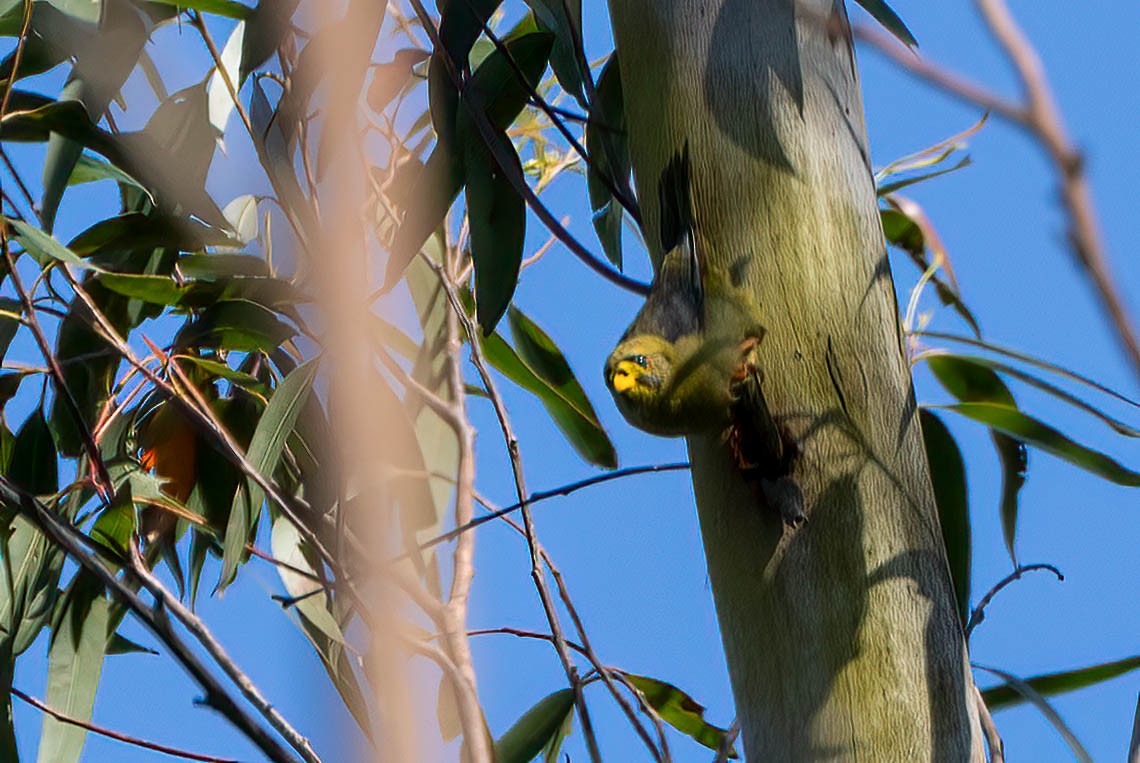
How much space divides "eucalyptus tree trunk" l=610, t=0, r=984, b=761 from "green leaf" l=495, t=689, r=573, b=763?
0.52 m

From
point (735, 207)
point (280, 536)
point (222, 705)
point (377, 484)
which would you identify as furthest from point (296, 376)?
point (377, 484)

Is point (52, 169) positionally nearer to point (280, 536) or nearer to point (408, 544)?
point (280, 536)

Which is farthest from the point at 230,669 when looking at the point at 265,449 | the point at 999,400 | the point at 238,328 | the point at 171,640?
the point at 999,400

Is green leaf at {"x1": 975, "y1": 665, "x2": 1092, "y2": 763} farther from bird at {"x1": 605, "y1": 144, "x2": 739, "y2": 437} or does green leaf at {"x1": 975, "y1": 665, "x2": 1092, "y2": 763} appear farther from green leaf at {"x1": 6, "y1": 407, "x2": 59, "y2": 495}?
green leaf at {"x1": 6, "y1": 407, "x2": 59, "y2": 495}

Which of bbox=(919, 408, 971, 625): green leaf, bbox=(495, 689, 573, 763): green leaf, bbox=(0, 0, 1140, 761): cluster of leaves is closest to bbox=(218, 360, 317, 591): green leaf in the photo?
bbox=(0, 0, 1140, 761): cluster of leaves

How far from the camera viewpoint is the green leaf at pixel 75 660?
1.05m

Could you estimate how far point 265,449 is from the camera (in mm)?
1027

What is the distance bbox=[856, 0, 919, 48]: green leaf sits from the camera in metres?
0.93

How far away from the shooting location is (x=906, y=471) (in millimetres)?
555

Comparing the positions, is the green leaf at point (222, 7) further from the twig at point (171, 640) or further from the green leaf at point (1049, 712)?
the green leaf at point (1049, 712)

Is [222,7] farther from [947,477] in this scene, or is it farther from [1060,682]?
[1060,682]

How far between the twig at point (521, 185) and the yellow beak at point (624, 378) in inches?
5.0

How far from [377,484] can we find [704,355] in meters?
0.31

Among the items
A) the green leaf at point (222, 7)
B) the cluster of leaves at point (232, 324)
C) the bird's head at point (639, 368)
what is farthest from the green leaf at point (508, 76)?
the bird's head at point (639, 368)
